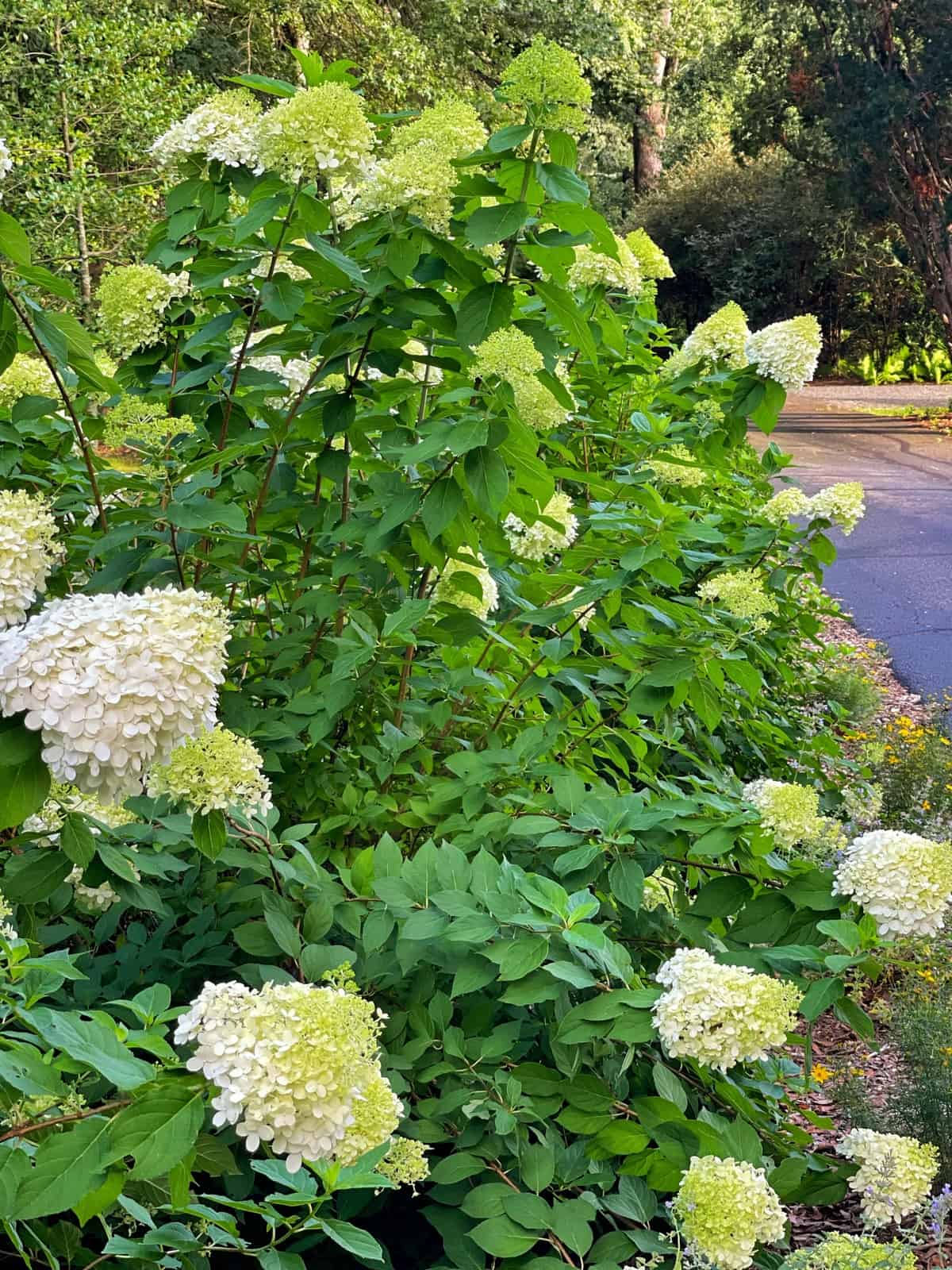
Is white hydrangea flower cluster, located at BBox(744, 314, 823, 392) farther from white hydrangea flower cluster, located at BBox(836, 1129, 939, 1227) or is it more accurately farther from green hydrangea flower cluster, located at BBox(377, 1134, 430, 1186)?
green hydrangea flower cluster, located at BBox(377, 1134, 430, 1186)

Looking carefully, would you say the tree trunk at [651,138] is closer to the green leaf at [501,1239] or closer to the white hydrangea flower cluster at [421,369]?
the white hydrangea flower cluster at [421,369]

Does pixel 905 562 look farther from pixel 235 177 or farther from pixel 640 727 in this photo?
pixel 235 177

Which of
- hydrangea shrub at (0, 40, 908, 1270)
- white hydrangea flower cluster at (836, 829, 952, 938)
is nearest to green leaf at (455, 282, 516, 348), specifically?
hydrangea shrub at (0, 40, 908, 1270)

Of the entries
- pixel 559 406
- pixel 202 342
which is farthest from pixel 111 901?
pixel 559 406

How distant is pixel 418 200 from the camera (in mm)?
2033

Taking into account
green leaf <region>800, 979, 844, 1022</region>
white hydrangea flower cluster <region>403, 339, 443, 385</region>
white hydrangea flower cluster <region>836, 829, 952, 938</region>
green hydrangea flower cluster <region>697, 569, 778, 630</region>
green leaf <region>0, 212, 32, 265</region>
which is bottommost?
green leaf <region>800, 979, 844, 1022</region>

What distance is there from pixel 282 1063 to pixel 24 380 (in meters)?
1.91

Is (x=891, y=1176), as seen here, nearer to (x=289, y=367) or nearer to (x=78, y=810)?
(x=78, y=810)

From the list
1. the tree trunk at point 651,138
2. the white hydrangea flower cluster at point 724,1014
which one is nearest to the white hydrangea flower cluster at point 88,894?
the white hydrangea flower cluster at point 724,1014

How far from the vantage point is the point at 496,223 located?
1.92 metres

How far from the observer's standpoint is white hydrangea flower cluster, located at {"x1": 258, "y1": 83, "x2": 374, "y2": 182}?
1892 millimetres

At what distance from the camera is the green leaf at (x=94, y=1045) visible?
1145 millimetres

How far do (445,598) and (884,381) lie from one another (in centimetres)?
2443

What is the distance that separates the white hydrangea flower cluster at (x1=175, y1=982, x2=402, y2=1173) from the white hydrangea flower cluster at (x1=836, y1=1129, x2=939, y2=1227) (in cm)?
101
